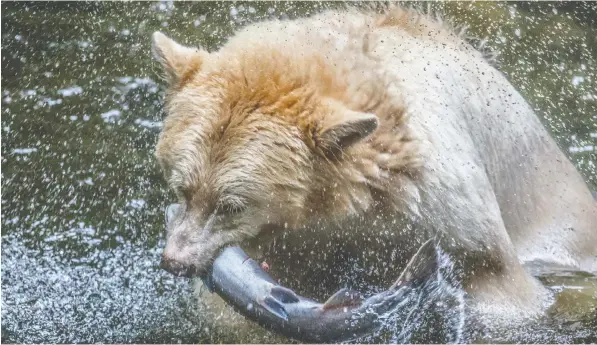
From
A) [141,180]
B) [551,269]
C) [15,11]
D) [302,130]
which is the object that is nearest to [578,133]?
[551,269]

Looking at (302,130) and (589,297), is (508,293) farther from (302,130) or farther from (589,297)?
(302,130)

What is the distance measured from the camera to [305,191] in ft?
14.6

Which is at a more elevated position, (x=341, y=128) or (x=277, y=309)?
(x=341, y=128)

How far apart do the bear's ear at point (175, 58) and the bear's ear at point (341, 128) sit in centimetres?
89

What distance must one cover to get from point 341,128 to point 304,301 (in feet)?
3.05

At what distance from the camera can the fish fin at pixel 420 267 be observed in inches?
173

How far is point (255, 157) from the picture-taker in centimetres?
436

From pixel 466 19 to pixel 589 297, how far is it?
4.58 metres

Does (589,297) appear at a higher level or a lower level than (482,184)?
lower

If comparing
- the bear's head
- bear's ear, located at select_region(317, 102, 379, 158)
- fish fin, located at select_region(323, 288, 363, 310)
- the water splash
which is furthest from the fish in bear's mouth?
bear's ear, located at select_region(317, 102, 379, 158)

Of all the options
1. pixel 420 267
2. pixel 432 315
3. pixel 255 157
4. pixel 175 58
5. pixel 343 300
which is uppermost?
pixel 175 58

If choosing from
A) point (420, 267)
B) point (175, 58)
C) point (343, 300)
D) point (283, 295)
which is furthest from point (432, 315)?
point (175, 58)

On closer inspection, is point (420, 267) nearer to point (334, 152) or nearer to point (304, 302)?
point (304, 302)

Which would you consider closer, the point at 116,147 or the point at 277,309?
the point at 277,309
